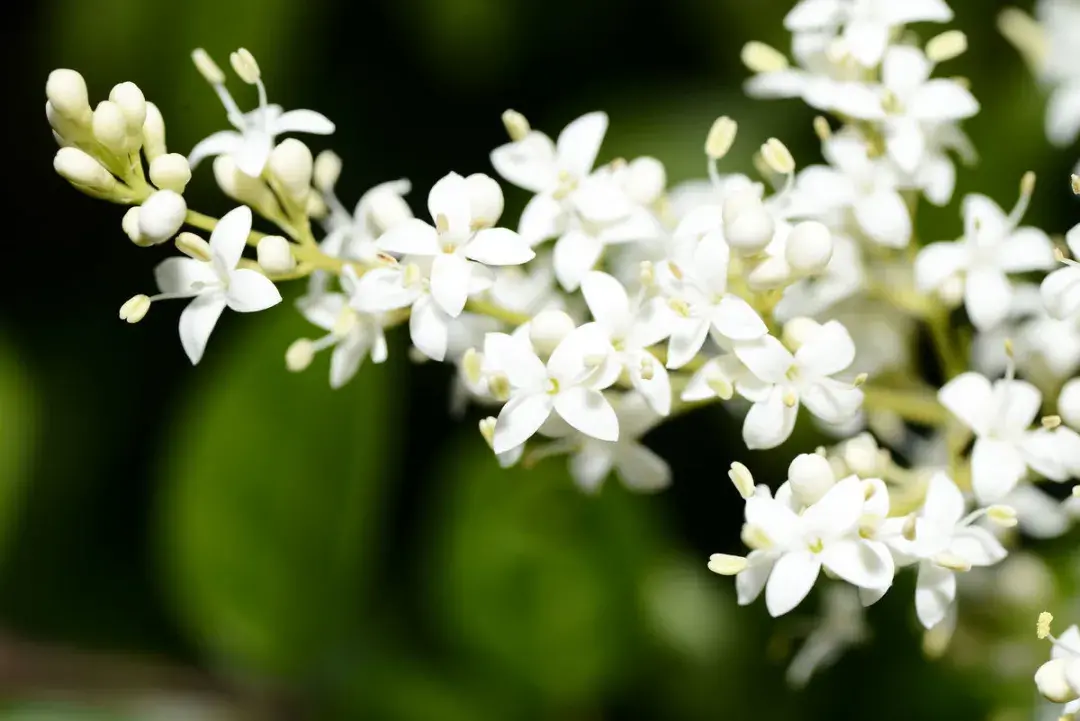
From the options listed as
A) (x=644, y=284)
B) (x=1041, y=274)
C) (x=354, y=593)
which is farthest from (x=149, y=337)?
(x=1041, y=274)

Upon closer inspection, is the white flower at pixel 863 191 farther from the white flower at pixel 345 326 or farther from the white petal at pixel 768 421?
the white flower at pixel 345 326

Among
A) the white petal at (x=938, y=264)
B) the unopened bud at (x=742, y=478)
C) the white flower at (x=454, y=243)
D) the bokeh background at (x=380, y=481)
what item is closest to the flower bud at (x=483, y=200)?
the white flower at (x=454, y=243)

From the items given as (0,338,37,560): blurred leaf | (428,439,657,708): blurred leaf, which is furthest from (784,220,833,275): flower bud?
(0,338,37,560): blurred leaf

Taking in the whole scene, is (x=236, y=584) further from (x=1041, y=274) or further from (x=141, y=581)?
(x=1041, y=274)

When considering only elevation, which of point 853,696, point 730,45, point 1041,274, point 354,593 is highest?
point 730,45

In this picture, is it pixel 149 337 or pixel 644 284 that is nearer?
pixel 644 284
